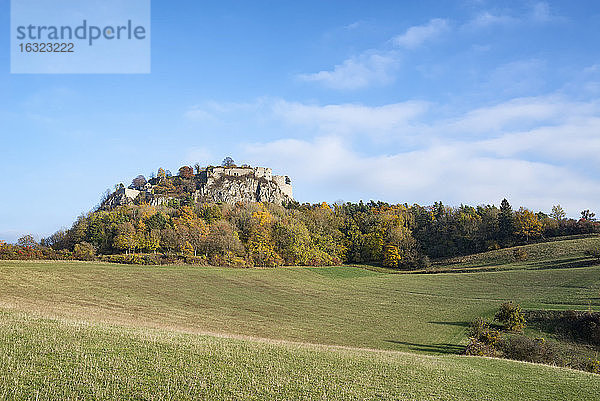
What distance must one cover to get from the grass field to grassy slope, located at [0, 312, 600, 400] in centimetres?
7

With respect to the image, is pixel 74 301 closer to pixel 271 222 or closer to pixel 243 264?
pixel 243 264

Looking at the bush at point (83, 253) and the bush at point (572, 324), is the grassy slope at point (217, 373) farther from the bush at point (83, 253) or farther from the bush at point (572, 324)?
the bush at point (83, 253)

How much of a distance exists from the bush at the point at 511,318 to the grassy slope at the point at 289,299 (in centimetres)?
A: 393

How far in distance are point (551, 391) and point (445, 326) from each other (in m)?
25.6

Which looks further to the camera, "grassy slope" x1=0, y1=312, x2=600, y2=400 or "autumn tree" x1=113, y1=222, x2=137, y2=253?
"autumn tree" x1=113, y1=222, x2=137, y2=253

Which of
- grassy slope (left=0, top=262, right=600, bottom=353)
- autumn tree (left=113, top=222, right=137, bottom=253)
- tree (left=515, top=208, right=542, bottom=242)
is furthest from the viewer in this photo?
tree (left=515, top=208, right=542, bottom=242)

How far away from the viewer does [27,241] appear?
6769cm

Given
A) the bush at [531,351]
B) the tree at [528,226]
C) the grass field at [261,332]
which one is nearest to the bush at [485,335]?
the bush at [531,351]

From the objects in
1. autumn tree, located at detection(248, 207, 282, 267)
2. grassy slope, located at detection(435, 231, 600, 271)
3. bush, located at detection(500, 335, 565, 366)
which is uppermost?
autumn tree, located at detection(248, 207, 282, 267)

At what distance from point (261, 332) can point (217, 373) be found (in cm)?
2076

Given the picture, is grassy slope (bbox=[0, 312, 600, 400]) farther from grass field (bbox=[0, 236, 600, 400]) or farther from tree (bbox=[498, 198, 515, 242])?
tree (bbox=[498, 198, 515, 242])

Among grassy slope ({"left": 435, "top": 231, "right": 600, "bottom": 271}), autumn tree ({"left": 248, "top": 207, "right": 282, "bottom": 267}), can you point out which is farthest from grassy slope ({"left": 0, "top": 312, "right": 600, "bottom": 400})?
autumn tree ({"left": 248, "top": 207, "right": 282, "bottom": 267})

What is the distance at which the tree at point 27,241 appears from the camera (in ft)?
213

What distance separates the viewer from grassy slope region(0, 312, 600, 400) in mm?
12359
